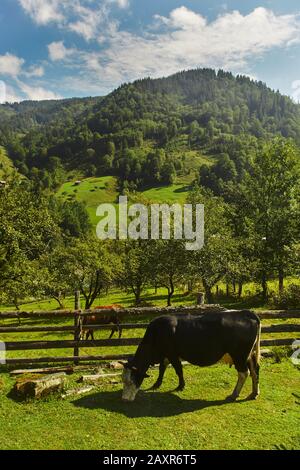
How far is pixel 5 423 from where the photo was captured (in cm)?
865

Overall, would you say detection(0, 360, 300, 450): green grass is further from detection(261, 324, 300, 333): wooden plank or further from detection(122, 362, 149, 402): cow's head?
detection(261, 324, 300, 333): wooden plank

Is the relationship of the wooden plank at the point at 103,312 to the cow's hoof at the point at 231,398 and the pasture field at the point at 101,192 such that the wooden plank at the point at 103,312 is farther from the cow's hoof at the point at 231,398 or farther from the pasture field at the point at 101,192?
the pasture field at the point at 101,192

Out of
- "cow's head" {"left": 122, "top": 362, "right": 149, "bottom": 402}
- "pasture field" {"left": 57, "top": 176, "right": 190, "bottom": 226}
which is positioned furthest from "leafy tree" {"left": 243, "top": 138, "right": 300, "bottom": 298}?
"pasture field" {"left": 57, "top": 176, "right": 190, "bottom": 226}

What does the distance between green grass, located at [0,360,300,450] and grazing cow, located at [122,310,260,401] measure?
1.80ft

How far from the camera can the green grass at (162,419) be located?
25.5 ft

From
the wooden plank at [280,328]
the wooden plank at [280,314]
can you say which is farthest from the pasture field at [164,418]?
the wooden plank at [280,314]

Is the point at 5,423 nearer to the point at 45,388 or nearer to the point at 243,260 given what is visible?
the point at 45,388

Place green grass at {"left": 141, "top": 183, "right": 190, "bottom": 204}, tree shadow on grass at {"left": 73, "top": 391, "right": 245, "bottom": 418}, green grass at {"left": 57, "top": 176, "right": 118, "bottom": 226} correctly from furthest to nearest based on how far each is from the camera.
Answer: green grass at {"left": 57, "top": 176, "right": 118, "bottom": 226}, green grass at {"left": 141, "top": 183, "right": 190, "bottom": 204}, tree shadow on grass at {"left": 73, "top": 391, "right": 245, "bottom": 418}

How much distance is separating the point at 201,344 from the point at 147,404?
210 centimetres

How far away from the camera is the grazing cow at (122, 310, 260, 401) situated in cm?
977

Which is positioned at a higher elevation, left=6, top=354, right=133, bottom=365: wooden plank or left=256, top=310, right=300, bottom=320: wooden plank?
left=256, top=310, right=300, bottom=320: wooden plank

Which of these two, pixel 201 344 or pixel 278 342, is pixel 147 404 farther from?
pixel 278 342

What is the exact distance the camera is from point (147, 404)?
950 centimetres
